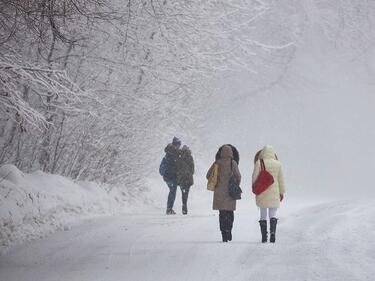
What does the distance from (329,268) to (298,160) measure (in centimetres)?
3421

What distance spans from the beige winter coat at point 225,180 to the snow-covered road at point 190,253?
599mm

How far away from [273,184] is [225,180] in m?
0.77

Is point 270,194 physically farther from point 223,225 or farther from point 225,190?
point 223,225

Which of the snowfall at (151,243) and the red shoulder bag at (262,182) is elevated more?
the red shoulder bag at (262,182)

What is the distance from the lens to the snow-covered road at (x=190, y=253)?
8.46m

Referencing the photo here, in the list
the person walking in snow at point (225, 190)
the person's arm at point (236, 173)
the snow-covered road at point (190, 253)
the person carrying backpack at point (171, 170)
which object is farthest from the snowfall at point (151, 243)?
the person carrying backpack at point (171, 170)

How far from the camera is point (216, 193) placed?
11.3 metres

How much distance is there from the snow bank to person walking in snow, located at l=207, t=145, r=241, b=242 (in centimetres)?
319

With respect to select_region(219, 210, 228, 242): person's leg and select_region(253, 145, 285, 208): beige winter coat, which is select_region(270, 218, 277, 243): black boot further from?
select_region(219, 210, 228, 242): person's leg

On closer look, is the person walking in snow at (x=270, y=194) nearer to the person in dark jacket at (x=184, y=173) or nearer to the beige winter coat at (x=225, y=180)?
the beige winter coat at (x=225, y=180)

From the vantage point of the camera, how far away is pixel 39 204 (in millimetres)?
13203

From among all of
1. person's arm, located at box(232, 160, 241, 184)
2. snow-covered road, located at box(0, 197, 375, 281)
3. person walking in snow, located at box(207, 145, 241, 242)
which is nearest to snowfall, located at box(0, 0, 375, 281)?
snow-covered road, located at box(0, 197, 375, 281)

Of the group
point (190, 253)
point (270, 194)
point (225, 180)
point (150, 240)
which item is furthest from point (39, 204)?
point (270, 194)

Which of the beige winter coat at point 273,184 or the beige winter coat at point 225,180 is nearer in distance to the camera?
the beige winter coat at point 273,184
